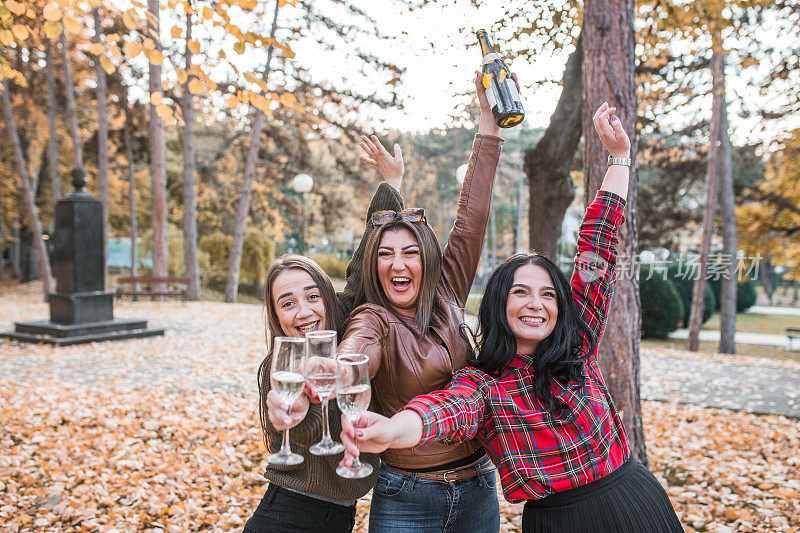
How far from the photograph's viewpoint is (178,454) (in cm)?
485

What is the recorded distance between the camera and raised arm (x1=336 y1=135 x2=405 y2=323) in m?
2.38

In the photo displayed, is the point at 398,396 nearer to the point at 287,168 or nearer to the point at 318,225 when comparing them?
the point at 287,168

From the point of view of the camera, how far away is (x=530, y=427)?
6.07 ft

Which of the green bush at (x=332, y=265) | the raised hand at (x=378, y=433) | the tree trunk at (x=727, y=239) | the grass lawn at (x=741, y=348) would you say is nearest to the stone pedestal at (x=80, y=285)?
the raised hand at (x=378, y=433)

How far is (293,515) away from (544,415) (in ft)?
3.20

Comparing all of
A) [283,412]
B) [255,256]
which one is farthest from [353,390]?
[255,256]

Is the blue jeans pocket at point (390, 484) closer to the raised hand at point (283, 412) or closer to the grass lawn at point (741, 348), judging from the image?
the raised hand at point (283, 412)

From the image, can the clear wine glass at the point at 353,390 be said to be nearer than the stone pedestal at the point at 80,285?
Yes

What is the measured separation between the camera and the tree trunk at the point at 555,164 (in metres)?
5.78

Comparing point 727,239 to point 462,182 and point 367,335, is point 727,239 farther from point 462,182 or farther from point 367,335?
point 367,335

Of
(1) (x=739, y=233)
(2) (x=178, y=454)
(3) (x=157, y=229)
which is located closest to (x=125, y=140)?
(3) (x=157, y=229)

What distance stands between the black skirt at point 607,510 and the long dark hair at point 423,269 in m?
0.77

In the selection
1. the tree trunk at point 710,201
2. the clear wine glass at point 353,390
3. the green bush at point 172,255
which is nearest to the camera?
the clear wine glass at point 353,390

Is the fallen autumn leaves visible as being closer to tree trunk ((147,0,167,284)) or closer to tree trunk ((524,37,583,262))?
tree trunk ((524,37,583,262))
